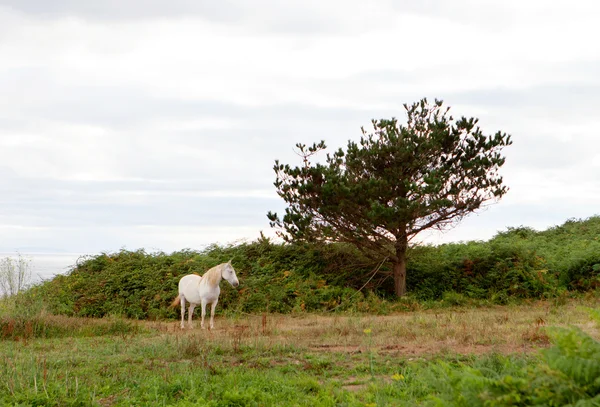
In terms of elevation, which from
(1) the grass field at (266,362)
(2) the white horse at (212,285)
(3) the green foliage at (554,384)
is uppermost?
(2) the white horse at (212,285)

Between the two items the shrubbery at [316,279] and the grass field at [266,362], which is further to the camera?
the shrubbery at [316,279]

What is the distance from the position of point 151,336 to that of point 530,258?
13990 millimetres

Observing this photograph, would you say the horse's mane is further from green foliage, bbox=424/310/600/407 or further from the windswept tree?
green foliage, bbox=424/310/600/407

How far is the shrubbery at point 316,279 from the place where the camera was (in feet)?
61.9

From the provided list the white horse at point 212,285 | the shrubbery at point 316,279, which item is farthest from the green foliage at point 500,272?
the white horse at point 212,285

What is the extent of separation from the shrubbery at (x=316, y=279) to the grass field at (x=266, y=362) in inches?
203

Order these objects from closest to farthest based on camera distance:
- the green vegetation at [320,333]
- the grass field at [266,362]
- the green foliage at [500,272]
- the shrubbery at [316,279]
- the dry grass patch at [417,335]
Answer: the green vegetation at [320,333]
the grass field at [266,362]
the dry grass patch at [417,335]
the shrubbery at [316,279]
the green foliage at [500,272]

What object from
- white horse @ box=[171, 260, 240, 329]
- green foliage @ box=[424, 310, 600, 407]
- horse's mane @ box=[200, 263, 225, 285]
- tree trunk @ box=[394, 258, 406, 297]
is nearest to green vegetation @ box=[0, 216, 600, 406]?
green foliage @ box=[424, 310, 600, 407]

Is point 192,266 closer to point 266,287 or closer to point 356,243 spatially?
point 266,287

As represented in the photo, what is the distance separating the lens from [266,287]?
19531 millimetres

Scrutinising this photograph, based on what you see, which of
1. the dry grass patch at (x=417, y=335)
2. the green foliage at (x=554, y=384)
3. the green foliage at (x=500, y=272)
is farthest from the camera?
the green foliage at (x=500, y=272)

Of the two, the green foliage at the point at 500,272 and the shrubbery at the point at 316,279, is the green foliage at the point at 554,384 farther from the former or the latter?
the green foliage at the point at 500,272

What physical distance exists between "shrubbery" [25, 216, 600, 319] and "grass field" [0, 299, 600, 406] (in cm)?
516

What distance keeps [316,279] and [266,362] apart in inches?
456
